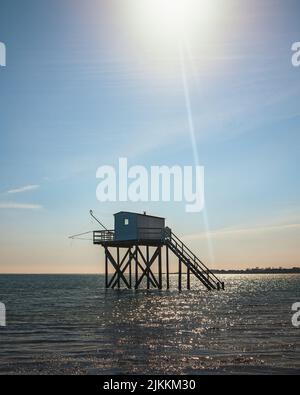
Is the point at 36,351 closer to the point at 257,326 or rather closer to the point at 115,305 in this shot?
the point at 257,326

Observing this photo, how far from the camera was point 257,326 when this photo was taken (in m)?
25.6

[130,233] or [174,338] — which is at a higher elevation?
[130,233]

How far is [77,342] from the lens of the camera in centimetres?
2019

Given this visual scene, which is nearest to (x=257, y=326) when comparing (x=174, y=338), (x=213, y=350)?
(x=174, y=338)

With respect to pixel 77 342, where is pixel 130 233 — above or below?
above
